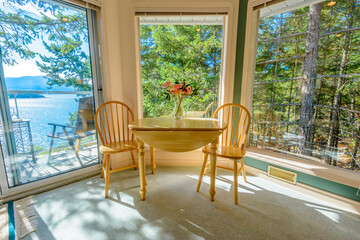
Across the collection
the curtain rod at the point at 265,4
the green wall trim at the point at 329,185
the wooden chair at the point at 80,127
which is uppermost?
the curtain rod at the point at 265,4

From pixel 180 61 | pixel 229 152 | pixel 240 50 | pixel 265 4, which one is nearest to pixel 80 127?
pixel 180 61

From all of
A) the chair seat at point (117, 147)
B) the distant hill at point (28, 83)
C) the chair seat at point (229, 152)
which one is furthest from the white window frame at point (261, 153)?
the distant hill at point (28, 83)

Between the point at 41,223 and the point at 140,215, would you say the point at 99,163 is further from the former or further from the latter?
the point at 140,215

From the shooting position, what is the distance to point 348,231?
1.25 m

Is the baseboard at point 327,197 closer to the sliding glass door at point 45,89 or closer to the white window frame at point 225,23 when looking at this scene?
the white window frame at point 225,23

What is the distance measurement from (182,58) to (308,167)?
6.27 feet

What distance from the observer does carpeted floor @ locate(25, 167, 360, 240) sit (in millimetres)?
1211

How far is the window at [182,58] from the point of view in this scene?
7.04ft

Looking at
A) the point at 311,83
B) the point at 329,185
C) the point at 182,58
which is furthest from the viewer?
the point at 182,58

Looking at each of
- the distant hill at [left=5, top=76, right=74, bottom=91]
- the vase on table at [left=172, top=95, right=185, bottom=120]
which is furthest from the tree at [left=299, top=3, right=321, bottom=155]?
the distant hill at [left=5, top=76, right=74, bottom=91]

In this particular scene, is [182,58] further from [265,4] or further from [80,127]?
[80,127]

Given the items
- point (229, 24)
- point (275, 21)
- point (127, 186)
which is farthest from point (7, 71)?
point (275, 21)

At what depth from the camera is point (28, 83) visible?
1.64 meters

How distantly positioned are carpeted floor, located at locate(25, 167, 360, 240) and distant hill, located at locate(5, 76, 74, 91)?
1.08m
